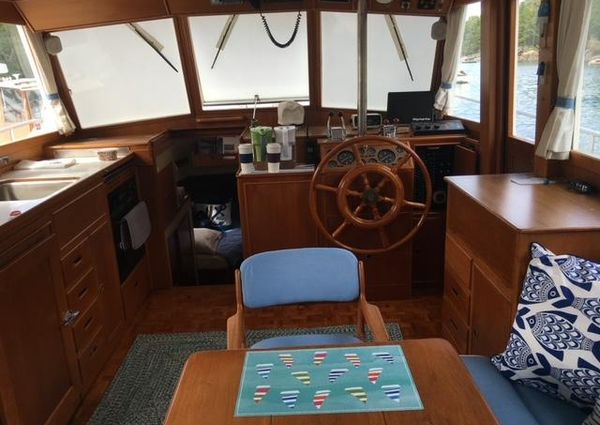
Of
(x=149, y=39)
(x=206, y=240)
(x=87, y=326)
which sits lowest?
(x=206, y=240)

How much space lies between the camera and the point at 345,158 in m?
2.87

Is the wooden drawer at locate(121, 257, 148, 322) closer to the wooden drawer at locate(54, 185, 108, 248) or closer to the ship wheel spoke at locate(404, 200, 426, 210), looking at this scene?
the wooden drawer at locate(54, 185, 108, 248)

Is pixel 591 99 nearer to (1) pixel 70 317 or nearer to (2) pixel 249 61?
(1) pixel 70 317

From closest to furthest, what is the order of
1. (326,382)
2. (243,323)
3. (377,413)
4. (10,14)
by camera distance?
(377,413)
(326,382)
(243,323)
(10,14)

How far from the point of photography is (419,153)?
322 cm

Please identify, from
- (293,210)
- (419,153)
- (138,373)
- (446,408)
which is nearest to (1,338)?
(138,373)

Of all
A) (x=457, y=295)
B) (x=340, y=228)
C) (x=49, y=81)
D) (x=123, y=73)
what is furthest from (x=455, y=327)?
(x=123, y=73)

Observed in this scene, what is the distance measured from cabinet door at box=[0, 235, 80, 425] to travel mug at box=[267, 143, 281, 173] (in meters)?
1.25

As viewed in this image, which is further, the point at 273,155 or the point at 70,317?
the point at 273,155

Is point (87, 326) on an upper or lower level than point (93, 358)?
upper

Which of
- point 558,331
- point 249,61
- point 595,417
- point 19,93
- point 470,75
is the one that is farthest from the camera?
point 249,61

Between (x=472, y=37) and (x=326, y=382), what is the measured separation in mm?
2658

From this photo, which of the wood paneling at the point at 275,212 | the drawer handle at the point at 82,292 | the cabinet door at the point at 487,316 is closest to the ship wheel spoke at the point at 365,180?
the wood paneling at the point at 275,212

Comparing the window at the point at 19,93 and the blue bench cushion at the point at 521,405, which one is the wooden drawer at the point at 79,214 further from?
A: the blue bench cushion at the point at 521,405
